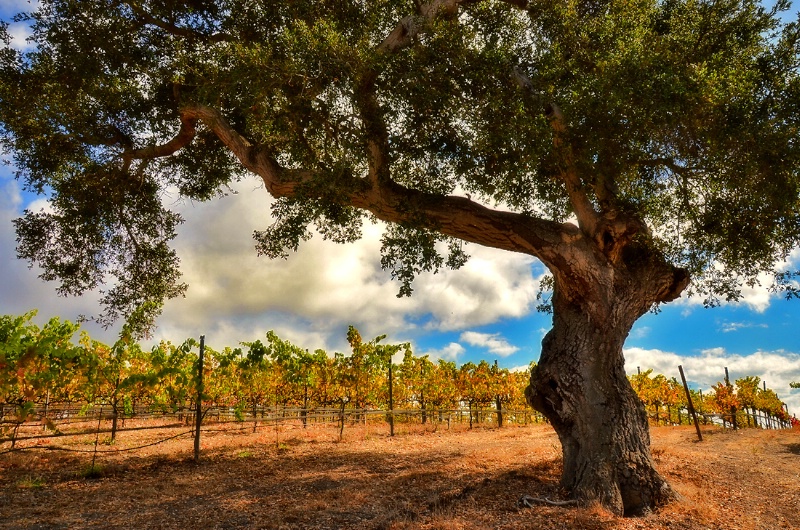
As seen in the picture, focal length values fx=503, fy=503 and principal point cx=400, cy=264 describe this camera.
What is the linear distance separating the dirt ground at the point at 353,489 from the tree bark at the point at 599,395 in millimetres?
450

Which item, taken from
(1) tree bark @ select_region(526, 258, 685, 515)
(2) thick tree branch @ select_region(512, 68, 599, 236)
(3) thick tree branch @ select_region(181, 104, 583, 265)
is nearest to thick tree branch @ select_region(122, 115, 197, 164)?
(3) thick tree branch @ select_region(181, 104, 583, 265)

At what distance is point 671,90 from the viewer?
7434mm

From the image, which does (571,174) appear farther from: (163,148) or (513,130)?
(163,148)

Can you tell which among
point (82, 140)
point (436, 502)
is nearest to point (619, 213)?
point (436, 502)

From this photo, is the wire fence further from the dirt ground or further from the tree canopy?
the tree canopy

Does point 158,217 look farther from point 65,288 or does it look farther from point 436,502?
point 436,502

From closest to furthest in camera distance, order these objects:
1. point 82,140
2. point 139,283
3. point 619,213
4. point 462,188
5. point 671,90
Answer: point 671,90 < point 619,213 < point 462,188 < point 82,140 < point 139,283

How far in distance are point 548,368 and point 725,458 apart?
8.22 m

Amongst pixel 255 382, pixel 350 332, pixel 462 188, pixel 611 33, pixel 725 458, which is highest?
pixel 611 33

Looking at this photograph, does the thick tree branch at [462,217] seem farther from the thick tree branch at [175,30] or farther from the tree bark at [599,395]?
the thick tree branch at [175,30]

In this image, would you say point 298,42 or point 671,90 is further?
point 298,42

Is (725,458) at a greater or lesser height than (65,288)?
lesser

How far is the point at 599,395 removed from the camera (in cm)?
816

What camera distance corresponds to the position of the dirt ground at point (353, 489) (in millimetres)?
7035
